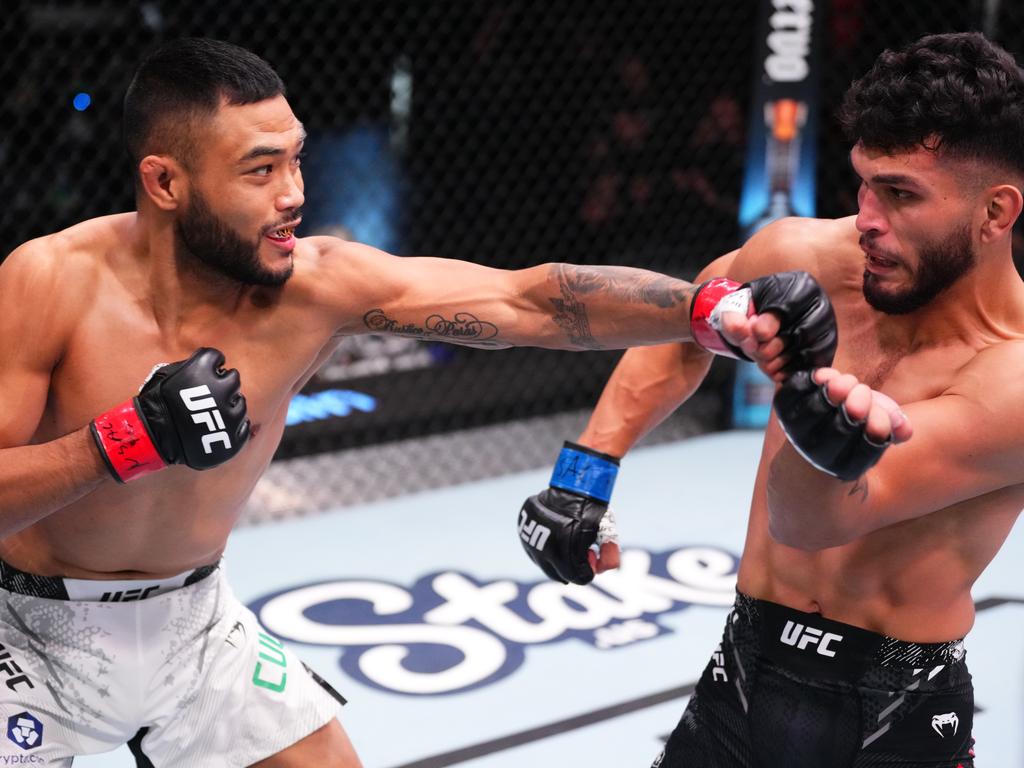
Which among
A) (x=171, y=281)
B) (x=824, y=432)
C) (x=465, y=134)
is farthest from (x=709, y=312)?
(x=465, y=134)

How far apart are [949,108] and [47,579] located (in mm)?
1439

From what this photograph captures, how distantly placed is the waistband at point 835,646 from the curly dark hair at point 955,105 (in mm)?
661

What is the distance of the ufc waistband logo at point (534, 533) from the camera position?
2088 mm

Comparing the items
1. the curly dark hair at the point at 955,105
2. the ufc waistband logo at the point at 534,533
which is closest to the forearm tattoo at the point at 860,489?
the curly dark hair at the point at 955,105

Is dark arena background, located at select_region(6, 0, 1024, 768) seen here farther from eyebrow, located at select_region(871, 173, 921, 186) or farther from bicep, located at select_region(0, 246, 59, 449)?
eyebrow, located at select_region(871, 173, 921, 186)

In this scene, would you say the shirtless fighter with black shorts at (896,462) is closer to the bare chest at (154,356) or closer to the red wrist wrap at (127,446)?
the bare chest at (154,356)

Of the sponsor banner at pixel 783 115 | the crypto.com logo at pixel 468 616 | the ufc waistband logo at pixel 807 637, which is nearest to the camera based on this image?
the ufc waistband logo at pixel 807 637

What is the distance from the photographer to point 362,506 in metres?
4.29

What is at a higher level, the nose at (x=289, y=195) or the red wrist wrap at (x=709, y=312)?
the nose at (x=289, y=195)

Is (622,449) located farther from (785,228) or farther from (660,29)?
(660,29)

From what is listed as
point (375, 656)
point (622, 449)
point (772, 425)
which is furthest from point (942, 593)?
point (375, 656)

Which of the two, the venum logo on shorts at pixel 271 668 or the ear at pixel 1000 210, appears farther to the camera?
the venum logo on shorts at pixel 271 668

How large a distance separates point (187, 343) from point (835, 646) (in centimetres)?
104

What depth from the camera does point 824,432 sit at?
147 centimetres
